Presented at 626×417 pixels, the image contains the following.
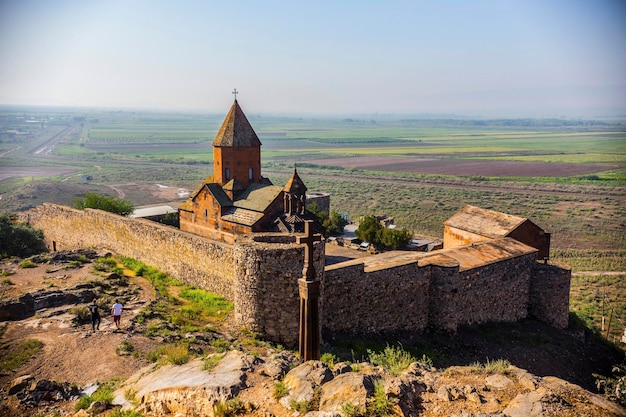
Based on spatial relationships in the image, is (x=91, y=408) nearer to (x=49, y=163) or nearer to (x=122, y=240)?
(x=122, y=240)

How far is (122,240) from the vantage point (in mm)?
17984

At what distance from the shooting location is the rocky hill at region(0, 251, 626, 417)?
5.71 meters

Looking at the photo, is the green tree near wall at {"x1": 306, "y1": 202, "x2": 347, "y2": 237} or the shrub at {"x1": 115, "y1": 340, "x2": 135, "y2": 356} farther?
the green tree near wall at {"x1": 306, "y1": 202, "x2": 347, "y2": 237}

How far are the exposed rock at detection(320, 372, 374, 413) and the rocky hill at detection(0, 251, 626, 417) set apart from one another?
0.01 meters

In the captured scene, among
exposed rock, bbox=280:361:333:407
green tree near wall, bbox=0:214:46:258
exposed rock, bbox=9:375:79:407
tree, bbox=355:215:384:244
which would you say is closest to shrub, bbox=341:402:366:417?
exposed rock, bbox=280:361:333:407

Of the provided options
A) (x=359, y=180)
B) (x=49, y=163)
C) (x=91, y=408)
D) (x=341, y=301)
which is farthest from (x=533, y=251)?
(x=49, y=163)

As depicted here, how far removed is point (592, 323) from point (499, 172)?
60.5 meters

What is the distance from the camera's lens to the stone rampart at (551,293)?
15.6 metres

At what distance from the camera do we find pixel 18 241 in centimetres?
1956

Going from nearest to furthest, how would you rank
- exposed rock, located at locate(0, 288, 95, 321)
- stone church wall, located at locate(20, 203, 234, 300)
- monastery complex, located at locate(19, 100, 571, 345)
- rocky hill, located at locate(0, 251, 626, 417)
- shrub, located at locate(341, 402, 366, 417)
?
shrub, located at locate(341, 402, 366, 417) → rocky hill, located at locate(0, 251, 626, 417) → monastery complex, located at locate(19, 100, 571, 345) → exposed rock, located at locate(0, 288, 95, 321) → stone church wall, located at locate(20, 203, 234, 300)

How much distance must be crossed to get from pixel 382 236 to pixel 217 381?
1627 cm

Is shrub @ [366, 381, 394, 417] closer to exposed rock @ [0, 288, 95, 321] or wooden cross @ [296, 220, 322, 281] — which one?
wooden cross @ [296, 220, 322, 281]

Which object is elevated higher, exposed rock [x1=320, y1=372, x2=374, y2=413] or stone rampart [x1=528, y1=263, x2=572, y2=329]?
exposed rock [x1=320, y1=372, x2=374, y2=413]

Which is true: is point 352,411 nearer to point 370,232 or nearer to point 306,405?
point 306,405
